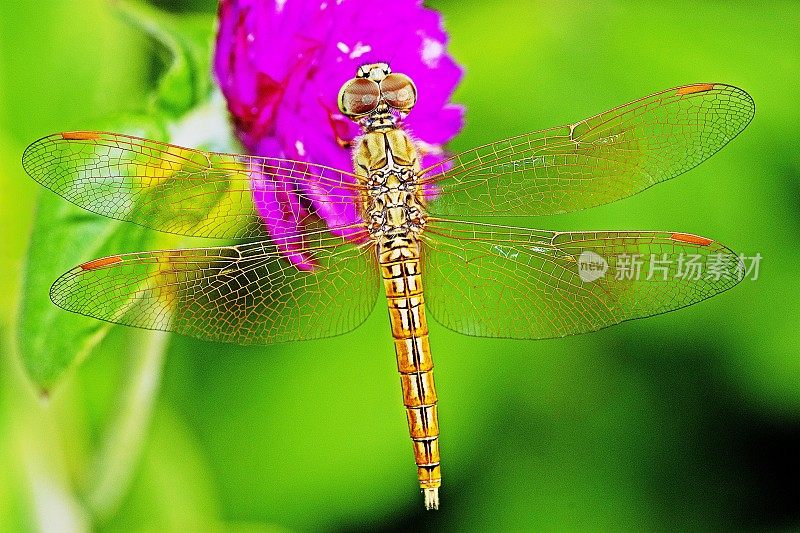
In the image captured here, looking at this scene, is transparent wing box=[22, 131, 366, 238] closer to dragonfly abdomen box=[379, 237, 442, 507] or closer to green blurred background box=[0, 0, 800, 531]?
dragonfly abdomen box=[379, 237, 442, 507]

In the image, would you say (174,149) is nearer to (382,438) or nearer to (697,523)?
(382,438)

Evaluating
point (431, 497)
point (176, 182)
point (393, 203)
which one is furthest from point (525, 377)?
A: point (176, 182)

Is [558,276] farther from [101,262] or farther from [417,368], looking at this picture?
[101,262]

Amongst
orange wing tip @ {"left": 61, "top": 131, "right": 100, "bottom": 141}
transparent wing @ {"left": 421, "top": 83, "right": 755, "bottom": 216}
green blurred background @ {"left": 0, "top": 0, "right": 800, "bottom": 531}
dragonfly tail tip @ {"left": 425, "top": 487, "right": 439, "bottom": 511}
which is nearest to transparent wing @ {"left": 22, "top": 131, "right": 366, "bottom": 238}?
orange wing tip @ {"left": 61, "top": 131, "right": 100, "bottom": 141}

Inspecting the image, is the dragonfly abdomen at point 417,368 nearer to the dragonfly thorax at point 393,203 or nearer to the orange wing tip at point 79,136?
the dragonfly thorax at point 393,203

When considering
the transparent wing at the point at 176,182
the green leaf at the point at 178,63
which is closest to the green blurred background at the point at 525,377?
the green leaf at the point at 178,63
